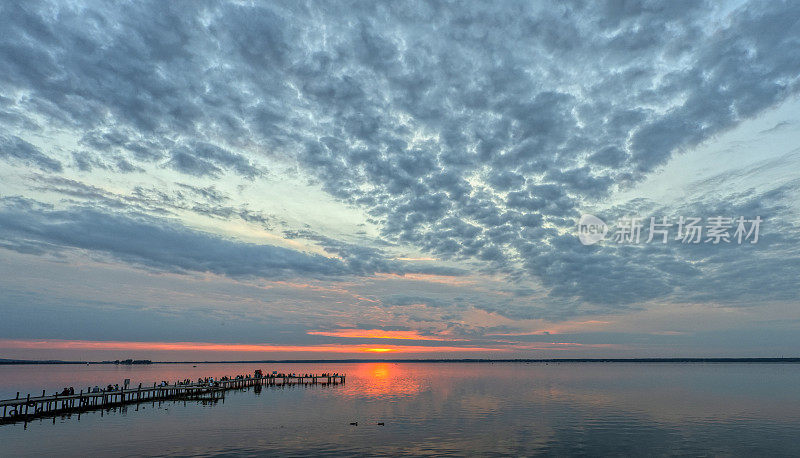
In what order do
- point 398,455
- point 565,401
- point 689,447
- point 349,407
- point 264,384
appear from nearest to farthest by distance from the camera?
point 398,455
point 689,447
point 349,407
point 565,401
point 264,384

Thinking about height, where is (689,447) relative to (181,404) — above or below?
above

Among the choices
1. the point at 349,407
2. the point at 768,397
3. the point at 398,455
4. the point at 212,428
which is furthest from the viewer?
the point at 768,397

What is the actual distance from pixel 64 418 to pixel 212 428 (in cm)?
2383

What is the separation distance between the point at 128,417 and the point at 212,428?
59.1ft

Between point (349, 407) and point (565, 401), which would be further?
point (565, 401)

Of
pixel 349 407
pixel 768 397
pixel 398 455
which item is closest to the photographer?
pixel 398 455

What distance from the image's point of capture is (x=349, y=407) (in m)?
75.1

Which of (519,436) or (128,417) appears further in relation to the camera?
(128,417)

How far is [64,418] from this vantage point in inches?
2403

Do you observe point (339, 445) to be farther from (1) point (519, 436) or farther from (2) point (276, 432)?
(1) point (519, 436)

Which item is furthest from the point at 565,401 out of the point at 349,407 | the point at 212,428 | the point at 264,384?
the point at 264,384

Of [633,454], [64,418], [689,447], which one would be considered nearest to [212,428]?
[64,418]

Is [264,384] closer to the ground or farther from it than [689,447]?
closer to the ground

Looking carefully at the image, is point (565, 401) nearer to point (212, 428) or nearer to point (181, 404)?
point (212, 428)
